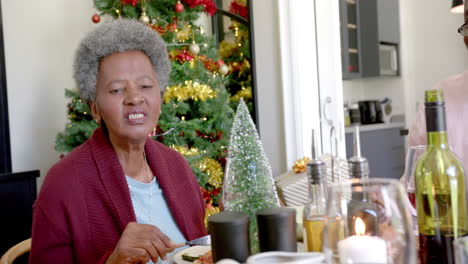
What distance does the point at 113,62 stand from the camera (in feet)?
4.56

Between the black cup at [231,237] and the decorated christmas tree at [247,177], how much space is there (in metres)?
0.11

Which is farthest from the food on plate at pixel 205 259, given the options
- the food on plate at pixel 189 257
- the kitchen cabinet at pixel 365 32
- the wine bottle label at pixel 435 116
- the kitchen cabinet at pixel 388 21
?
the kitchen cabinet at pixel 388 21

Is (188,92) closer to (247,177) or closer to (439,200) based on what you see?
(247,177)

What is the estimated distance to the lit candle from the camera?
1.73 feet

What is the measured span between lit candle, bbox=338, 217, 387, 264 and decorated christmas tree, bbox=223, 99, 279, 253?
0.90 ft

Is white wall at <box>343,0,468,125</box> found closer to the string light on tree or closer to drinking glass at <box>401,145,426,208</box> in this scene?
the string light on tree

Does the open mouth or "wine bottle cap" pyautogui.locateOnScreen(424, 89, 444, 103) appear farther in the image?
the open mouth

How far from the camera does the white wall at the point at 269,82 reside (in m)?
3.51

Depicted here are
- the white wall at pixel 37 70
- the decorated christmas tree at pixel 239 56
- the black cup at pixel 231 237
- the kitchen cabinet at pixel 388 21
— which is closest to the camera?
the black cup at pixel 231 237

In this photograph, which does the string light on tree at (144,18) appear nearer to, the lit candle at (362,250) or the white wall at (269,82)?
the white wall at (269,82)

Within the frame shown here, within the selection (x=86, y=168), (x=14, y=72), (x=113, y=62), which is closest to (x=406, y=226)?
(x=86, y=168)

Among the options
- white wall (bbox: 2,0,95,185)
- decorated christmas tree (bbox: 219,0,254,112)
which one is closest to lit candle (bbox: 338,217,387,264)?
decorated christmas tree (bbox: 219,0,254,112)

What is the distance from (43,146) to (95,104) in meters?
2.44

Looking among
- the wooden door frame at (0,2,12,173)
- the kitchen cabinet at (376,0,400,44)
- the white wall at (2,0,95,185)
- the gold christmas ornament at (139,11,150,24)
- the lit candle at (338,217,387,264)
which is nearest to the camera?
the lit candle at (338,217,387,264)
